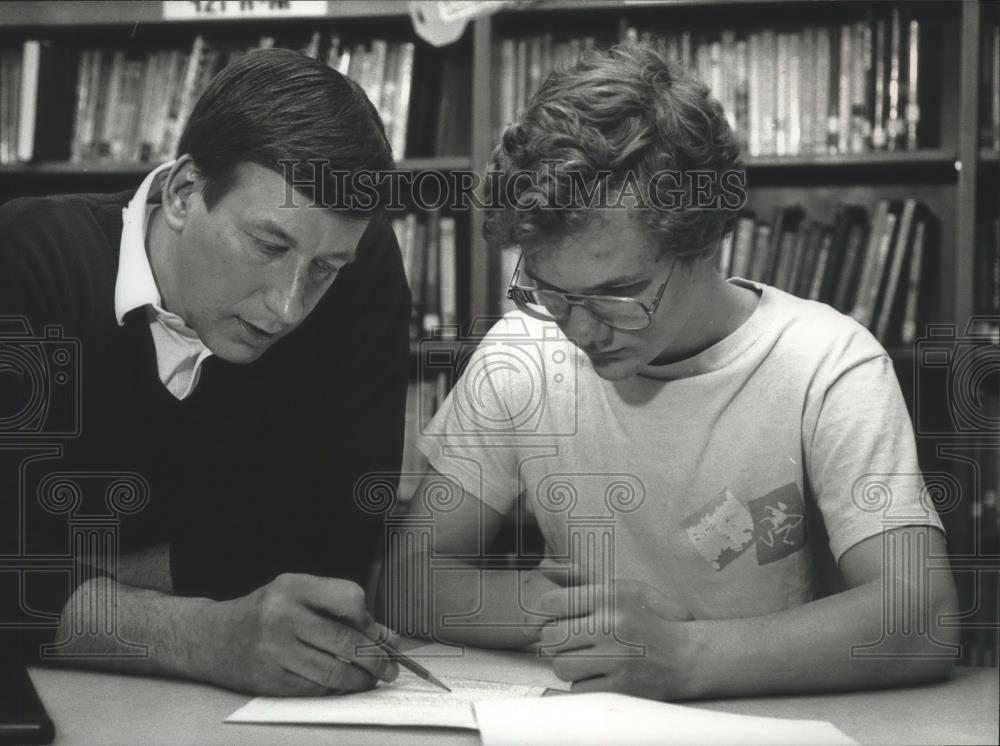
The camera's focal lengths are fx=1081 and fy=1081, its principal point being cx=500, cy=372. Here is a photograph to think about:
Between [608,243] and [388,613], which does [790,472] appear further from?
[388,613]

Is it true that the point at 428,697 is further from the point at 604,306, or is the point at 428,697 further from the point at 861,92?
the point at 861,92

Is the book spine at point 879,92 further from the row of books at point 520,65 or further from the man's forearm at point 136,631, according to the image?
the man's forearm at point 136,631

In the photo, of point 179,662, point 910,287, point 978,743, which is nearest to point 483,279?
point 910,287

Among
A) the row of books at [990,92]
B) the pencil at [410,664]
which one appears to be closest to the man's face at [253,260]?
the pencil at [410,664]

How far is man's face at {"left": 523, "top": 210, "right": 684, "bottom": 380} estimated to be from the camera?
105cm

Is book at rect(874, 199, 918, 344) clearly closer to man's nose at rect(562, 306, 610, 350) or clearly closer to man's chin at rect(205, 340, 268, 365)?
man's nose at rect(562, 306, 610, 350)

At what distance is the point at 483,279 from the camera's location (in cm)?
185

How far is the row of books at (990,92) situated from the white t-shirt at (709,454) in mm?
864

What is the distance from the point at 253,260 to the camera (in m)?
1.03

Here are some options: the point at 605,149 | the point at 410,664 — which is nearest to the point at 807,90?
the point at 605,149

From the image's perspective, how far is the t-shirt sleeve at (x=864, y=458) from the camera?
1.07 m

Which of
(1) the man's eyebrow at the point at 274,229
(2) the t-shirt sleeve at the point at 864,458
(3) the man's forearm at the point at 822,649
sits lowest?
(3) the man's forearm at the point at 822,649

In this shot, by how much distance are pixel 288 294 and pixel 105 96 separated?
0.67 metres
